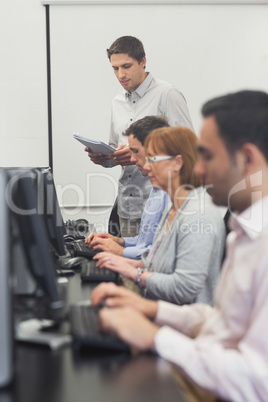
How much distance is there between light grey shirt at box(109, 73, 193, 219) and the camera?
3201 millimetres

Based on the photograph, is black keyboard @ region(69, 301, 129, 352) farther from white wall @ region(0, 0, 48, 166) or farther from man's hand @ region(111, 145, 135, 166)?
white wall @ region(0, 0, 48, 166)

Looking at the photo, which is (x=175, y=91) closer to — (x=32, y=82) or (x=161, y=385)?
(x=32, y=82)

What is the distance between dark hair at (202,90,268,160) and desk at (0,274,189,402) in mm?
486

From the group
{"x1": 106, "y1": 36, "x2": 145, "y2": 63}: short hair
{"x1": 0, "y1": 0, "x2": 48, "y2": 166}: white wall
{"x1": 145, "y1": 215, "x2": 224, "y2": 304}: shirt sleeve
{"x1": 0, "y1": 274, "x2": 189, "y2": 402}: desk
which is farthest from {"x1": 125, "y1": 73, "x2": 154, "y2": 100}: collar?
{"x1": 0, "y1": 274, "x2": 189, "y2": 402}: desk

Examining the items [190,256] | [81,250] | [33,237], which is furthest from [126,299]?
[81,250]

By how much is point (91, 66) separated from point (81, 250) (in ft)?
6.91

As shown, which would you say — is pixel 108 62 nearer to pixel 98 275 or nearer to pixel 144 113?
pixel 144 113

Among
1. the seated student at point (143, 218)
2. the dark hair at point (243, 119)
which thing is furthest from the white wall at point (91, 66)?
the dark hair at point (243, 119)

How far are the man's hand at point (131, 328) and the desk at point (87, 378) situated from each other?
0.04 m

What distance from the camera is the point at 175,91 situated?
325cm

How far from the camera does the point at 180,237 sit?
172cm

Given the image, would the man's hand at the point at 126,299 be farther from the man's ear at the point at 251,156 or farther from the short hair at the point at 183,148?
the short hair at the point at 183,148

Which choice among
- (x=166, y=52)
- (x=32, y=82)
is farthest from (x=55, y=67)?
(x=166, y=52)

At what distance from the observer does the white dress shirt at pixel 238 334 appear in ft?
2.98
